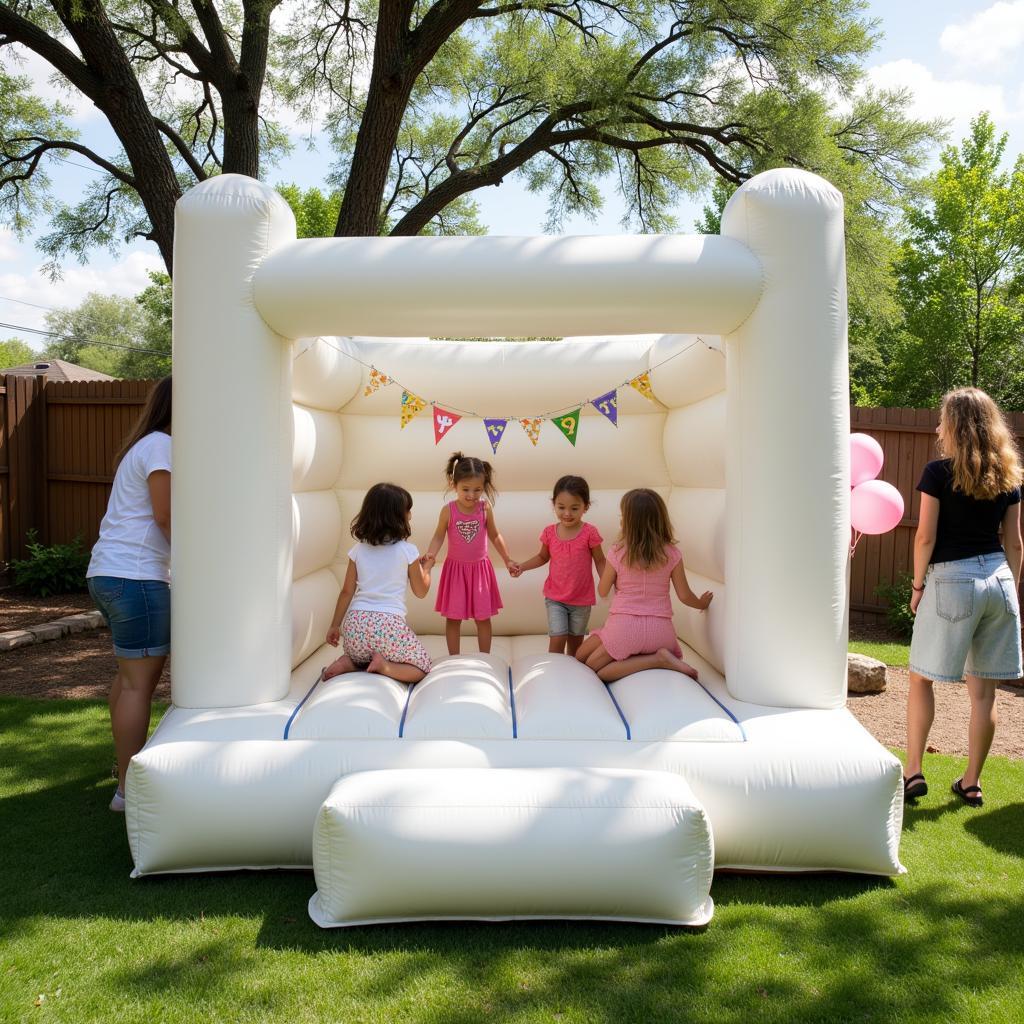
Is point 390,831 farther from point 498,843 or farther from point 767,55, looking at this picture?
point 767,55

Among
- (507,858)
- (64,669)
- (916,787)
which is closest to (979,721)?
(916,787)

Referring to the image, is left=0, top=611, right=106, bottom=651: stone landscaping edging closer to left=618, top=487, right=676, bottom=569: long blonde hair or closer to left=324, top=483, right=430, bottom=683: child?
left=324, top=483, right=430, bottom=683: child

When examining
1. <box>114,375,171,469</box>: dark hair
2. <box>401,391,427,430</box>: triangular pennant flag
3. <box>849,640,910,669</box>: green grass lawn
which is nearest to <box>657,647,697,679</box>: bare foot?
<box>401,391,427,430</box>: triangular pennant flag

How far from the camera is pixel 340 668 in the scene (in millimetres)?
3715

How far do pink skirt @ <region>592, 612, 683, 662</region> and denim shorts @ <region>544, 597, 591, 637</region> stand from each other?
68 cm

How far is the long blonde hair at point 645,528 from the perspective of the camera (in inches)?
152

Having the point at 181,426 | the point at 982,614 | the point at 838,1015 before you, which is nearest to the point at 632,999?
the point at 838,1015

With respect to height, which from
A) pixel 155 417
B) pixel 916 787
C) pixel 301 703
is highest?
pixel 155 417

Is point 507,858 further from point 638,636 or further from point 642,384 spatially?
point 642,384

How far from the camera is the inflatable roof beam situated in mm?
3184

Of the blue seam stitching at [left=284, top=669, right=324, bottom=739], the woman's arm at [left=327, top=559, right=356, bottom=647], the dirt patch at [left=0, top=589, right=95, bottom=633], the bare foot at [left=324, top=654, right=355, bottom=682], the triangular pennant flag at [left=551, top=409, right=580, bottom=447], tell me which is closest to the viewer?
the blue seam stitching at [left=284, top=669, right=324, bottom=739]

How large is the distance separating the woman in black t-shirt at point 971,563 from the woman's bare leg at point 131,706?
2.99 m

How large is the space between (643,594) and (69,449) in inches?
277

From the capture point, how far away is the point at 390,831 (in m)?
2.57
